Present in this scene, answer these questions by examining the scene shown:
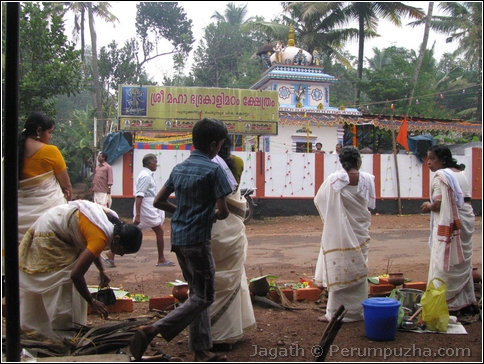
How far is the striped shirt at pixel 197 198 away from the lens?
3527 millimetres

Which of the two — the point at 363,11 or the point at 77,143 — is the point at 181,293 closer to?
the point at 77,143

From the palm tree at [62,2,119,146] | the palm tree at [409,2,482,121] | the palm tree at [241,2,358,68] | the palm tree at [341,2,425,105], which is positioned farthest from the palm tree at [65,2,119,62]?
the palm tree at [409,2,482,121]

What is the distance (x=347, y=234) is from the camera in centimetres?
490

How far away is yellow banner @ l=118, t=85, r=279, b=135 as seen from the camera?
603 inches

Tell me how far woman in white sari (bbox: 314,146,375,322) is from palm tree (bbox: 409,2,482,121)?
2507 cm

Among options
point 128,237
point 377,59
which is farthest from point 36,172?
point 377,59

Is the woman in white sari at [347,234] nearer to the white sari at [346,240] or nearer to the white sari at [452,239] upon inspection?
the white sari at [346,240]

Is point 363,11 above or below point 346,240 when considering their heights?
above

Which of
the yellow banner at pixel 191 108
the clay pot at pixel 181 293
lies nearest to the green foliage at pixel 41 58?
the yellow banner at pixel 191 108

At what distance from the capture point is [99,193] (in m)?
11.4

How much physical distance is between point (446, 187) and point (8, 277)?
159 inches

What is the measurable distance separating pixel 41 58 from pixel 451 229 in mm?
10310

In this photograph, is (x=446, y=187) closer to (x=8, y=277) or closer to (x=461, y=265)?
(x=461, y=265)

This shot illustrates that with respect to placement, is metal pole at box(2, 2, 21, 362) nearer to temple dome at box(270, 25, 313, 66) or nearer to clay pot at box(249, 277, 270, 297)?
clay pot at box(249, 277, 270, 297)
